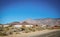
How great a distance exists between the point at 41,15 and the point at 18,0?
0.63 metres

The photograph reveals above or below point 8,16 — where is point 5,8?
above

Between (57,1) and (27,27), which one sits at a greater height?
(57,1)

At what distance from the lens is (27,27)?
2.90 metres

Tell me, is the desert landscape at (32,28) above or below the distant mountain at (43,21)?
below

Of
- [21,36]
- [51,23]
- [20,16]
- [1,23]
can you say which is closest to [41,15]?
[51,23]

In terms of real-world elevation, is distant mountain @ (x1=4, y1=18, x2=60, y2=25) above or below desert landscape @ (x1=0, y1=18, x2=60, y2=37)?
above

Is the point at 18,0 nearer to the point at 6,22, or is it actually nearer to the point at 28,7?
the point at 28,7

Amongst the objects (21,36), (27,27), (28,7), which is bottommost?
(21,36)

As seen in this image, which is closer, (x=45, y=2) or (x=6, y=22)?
(x=6, y=22)

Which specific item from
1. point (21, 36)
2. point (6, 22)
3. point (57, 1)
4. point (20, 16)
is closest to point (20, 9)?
point (20, 16)

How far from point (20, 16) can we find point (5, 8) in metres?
0.38

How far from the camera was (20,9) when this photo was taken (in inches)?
117

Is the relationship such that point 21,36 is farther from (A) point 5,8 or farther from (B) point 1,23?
(A) point 5,8

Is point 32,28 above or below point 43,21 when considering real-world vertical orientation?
below
